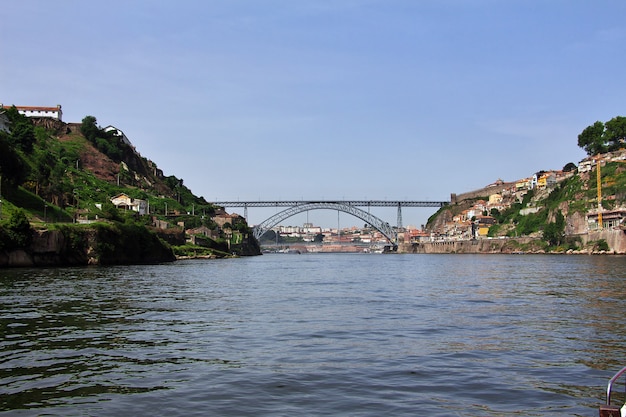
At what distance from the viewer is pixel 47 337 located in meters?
13.5

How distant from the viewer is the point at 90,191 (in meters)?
93.0

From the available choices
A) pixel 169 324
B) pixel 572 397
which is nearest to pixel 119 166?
pixel 169 324

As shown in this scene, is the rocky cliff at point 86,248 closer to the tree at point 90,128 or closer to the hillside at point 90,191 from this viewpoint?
the hillside at point 90,191

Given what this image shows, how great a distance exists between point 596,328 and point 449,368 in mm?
6404

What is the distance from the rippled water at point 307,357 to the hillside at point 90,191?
1170 inches

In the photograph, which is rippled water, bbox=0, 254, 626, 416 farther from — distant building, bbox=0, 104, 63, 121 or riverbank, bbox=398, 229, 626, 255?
distant building, bbox=0, 104, 63, 121

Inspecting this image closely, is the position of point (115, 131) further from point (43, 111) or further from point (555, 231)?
point (555, 231)

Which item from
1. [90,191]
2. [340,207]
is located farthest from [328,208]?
[90,191]

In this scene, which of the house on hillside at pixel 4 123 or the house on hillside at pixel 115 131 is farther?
the house on hillside at pixel 115 131

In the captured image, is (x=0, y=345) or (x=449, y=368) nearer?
(x=449, y=368)

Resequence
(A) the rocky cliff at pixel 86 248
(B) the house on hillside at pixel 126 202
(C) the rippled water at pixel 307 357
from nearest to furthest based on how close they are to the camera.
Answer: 1. (C) the rippled water at pixel 307 357
2. (A) the rocky cliff at pixel 86 248
3. (B) the house on hillside at pixel 126 202

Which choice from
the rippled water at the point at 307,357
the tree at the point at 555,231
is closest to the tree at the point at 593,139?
the tree at the point at 555,231

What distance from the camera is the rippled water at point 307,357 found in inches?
328

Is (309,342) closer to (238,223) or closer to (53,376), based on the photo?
(53,376)
